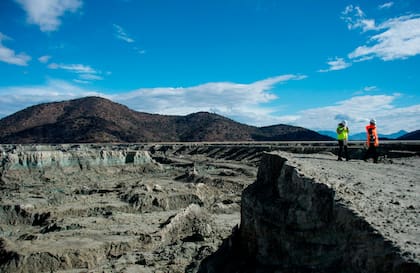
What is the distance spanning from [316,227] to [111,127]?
10941 cm

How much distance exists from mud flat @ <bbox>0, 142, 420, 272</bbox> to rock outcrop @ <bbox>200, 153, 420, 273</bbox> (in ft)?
0.10

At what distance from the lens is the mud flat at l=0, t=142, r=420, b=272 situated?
6719 mm

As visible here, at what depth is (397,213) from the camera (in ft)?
20.5

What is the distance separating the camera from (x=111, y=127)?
112 metres

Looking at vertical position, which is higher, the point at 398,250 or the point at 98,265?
the point at 398,250

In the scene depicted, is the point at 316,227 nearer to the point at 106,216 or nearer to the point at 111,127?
the point at 106,216

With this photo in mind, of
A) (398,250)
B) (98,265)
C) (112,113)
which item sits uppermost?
(112,113)

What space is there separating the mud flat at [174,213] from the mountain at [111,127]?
64628 mm

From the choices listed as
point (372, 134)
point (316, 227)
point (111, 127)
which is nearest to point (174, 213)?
point (372, 134)

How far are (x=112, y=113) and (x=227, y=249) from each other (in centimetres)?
12343

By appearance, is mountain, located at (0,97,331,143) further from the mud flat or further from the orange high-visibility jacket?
the orange high-visibility jacket

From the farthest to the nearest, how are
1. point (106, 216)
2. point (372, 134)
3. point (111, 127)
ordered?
1. point (111, 127)
2. point (106, 216)
3. point (372, 134)

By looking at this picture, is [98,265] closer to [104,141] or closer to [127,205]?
[127,205]

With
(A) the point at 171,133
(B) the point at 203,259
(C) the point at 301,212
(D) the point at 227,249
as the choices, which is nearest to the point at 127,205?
(B) the point at 203,259
